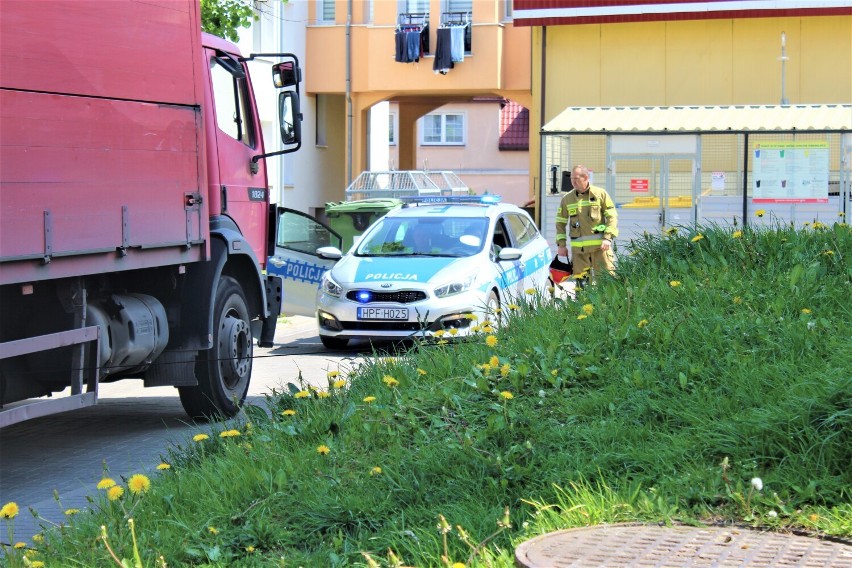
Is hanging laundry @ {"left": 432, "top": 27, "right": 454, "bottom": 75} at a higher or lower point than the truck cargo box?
higher

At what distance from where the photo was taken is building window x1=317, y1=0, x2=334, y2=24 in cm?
3509

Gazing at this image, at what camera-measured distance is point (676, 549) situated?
13.2 feet

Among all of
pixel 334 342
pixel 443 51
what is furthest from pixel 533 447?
pixel 443 51

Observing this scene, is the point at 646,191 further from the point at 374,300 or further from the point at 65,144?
the point at 65,144

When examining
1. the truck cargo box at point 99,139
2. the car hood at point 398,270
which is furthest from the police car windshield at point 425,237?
the truck cargo box at point 99,139

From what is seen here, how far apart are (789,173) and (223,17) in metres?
12.4

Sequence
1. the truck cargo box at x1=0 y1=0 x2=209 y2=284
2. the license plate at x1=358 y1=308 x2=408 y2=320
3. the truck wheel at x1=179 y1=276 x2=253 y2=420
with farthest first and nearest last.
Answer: the license plate at x1=358 y1=308 x2=408 y2=320, the truck wheel at x1=179 y1=276 x2=253 y2=420, the truck cargo box at x1=0 y1=0 x2=209 y2=284

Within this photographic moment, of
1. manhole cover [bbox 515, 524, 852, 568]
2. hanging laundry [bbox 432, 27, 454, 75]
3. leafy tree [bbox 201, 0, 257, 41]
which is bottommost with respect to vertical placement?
manhole cover [bbox 515, 524, 852, 568]

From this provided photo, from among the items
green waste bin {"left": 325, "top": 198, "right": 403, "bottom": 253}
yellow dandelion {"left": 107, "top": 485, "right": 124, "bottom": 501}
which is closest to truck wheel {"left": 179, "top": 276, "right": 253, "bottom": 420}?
yellow dandelion {"left": 107, "top": 485, "right": 124, "bottom": 501}

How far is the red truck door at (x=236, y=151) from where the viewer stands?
376 inches

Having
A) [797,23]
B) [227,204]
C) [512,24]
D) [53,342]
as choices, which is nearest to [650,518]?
[53,342]

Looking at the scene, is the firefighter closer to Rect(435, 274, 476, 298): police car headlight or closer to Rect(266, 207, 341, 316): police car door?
Rect(435, 274, 476, 298): police car headlight

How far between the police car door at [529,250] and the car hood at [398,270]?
112 cm

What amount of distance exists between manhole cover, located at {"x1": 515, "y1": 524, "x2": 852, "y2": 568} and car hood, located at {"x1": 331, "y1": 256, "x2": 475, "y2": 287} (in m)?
8.75
